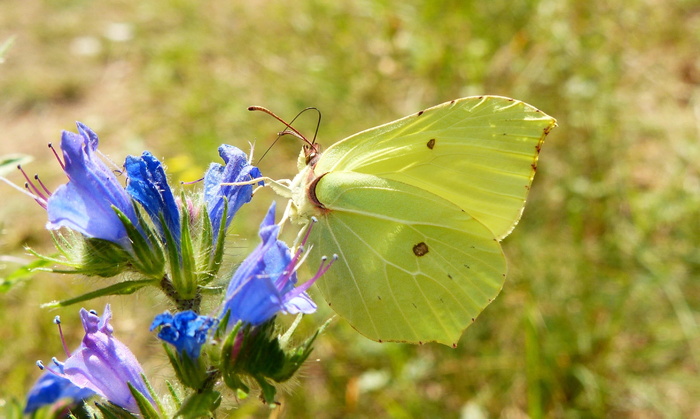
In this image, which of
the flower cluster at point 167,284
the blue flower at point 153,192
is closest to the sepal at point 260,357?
the flower cluster at point 167,284

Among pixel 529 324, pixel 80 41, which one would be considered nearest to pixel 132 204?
pixel 529 324

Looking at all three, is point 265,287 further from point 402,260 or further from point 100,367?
point 402,260

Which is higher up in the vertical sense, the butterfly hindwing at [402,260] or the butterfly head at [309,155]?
the butterfly head at [309,155]

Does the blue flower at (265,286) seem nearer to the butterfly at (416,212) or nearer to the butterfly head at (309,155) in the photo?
the butterfly at (416,212)

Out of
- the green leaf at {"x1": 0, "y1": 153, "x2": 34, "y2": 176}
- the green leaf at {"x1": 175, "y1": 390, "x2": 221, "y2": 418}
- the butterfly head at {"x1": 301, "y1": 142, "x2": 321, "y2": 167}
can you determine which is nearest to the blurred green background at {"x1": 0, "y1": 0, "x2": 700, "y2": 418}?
the green leaf at {"x1": 0, "y1": 153, "x2": 34, "y2": 176}

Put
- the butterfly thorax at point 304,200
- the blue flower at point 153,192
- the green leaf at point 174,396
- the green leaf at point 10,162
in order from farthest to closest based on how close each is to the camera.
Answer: the butterfly thorax at point 304,200, the green leaf at point 10,162, the blue flower at point 153,192, the green leaf at point 174,396

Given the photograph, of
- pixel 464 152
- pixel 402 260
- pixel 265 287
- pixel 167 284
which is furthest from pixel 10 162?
pixel 464 152

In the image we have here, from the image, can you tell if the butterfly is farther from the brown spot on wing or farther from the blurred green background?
the blurred green background
